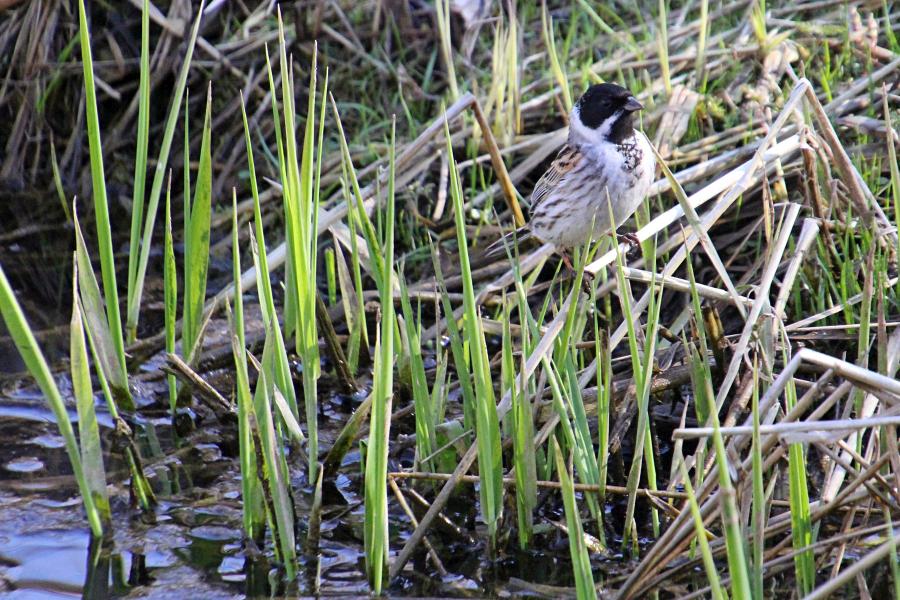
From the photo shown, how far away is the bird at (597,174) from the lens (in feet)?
13.2

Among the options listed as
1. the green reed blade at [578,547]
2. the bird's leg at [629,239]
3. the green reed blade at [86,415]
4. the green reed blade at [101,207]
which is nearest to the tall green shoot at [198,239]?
the green reed blade at [101,207]

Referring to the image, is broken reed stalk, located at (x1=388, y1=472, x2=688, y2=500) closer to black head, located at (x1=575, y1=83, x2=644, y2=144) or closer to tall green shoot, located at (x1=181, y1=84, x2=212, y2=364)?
tall green shoot, located at (x1=181, y1=84, x2=212, y2=364)

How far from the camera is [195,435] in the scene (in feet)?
13.4

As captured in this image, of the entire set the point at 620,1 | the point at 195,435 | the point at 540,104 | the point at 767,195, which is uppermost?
the point at 620,1

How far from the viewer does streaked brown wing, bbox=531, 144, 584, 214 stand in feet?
13.9

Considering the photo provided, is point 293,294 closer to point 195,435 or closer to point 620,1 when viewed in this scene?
point 195,435

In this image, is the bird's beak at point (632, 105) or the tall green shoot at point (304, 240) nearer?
the tall green shoot at point (304, 240)

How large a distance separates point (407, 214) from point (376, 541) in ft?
9.00

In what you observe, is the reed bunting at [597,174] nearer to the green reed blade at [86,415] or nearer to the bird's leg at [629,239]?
the bird's leg at [629,239]

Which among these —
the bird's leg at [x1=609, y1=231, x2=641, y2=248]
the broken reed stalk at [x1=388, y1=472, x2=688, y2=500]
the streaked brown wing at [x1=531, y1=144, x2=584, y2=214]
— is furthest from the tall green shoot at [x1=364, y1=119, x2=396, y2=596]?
the streaked brown wing at [x1=531, y1=144, x2=584, y2=214]

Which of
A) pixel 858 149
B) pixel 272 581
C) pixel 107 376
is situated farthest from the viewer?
pixel 858 149

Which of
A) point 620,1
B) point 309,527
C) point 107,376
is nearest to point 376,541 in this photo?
point 309,527

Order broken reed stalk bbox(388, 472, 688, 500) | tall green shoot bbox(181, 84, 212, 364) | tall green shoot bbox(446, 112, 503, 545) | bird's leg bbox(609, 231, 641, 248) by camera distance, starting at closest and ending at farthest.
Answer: tall green shoot bbox(446, 112, 503, 545)
broken reed stalk bbox(388, 472, 688, 500)
tall green shoot bbox(181, 84, 212, 364)
bird's leg bbox(609, 231, 641, 248)

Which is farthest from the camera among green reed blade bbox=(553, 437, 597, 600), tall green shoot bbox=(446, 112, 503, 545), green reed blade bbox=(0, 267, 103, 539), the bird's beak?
the bird's beak
